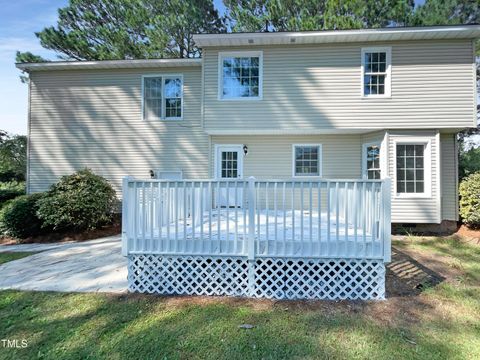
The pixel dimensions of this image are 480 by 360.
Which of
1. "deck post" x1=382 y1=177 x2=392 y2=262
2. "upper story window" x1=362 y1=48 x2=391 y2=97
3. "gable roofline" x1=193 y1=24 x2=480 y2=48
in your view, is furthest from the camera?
"upper story window" x1=362 y1=48 x2=391 y2=97

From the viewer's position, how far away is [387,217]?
3.70 metres

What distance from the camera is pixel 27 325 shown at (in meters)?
3.20

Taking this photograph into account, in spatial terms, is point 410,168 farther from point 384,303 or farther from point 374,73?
point 384,303

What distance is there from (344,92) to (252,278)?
21.5 ft

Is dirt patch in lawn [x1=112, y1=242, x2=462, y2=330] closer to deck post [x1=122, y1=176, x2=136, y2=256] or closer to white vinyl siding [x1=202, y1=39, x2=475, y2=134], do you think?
deck post [x1=122, y1=176, x2=136, y2=256]

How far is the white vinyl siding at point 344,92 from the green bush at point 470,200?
1.76 meters

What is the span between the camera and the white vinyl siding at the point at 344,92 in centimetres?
772

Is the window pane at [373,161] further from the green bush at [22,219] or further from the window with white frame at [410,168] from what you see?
the green bush at [22,219]

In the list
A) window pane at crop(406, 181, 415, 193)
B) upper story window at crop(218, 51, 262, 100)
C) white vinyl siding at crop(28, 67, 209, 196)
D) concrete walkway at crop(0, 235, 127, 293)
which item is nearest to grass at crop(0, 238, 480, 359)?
concrete walkway at crop(0, 235, 127, 293)

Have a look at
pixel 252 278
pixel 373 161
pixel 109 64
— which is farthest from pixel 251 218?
pixel 109 64

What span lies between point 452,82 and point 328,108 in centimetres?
356

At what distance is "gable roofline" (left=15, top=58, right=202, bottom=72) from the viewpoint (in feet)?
31.5

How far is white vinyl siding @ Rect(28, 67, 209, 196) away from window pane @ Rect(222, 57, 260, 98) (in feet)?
6.04

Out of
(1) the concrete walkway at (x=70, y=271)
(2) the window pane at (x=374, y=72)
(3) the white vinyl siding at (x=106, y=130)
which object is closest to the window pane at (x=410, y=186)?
(2) the window pane at (x=374, y=72)
